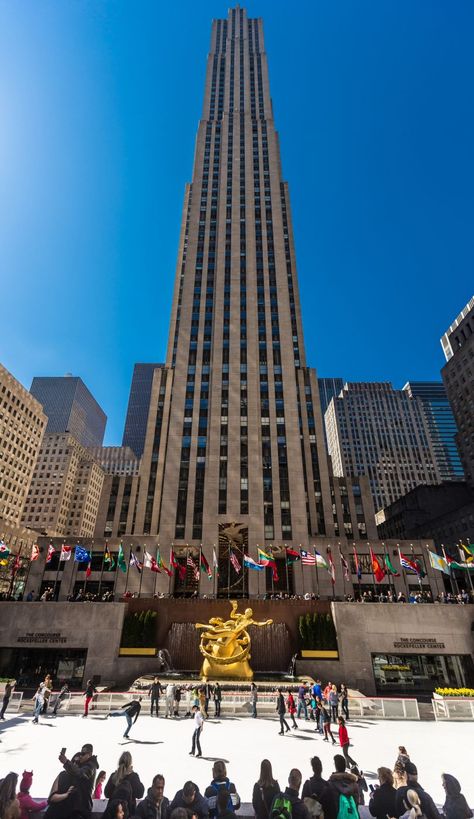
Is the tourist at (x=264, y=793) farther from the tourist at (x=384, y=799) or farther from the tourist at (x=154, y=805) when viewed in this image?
the tourist at (x=384, y=799)

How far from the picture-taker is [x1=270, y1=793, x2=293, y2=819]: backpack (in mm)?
7883

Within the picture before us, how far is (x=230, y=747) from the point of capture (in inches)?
683

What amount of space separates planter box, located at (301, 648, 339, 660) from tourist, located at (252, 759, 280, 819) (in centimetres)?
3088

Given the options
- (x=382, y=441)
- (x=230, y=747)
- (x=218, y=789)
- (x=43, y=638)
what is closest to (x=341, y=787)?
(x=218, y=789)

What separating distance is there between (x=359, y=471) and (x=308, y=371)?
79.2 metres

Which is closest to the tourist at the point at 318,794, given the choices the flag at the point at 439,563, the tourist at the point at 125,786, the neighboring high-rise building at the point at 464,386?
the tourist at the point at 125,786

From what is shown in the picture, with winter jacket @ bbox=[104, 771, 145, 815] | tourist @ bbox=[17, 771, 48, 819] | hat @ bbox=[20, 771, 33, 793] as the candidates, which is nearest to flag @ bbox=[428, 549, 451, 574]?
winter jacket @ bbox=[104, 771, 145, 815]

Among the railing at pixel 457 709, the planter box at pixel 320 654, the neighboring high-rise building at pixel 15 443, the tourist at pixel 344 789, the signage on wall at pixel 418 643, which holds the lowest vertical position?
the railing at pixel 457 709

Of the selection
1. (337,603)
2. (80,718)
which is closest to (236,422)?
(337,603)

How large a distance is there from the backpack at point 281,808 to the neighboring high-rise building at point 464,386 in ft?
342

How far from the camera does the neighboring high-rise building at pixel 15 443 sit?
10775 centimetres

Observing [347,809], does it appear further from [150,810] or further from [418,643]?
[418,643]

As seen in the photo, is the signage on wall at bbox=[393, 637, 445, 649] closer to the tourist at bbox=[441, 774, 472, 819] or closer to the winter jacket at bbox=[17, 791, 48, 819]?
the tourist at bbox=[441, 774, 472, 819]

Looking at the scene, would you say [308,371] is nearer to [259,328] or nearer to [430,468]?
[259,328]
